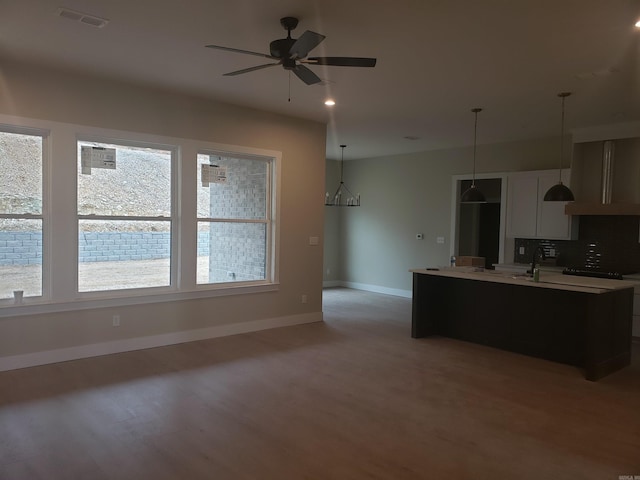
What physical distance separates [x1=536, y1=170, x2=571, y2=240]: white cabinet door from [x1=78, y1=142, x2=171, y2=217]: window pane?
5.08m

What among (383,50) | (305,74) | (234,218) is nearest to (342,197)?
(234,218)

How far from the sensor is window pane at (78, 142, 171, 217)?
4785 millimetres

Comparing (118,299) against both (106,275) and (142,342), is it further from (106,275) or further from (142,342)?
(142,342)

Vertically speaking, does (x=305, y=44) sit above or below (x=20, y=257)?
above

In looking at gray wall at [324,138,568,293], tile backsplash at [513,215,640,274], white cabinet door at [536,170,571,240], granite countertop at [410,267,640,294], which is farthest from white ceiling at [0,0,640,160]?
granite countertop at [410,267,640,294]

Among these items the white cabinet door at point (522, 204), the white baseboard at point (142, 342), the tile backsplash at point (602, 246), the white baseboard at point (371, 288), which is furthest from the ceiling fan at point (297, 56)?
the white baseboard at point (371, 288)

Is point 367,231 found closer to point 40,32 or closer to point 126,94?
point 126,94

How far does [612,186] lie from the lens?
635cm

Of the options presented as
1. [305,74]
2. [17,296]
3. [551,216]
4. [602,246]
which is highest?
[305,74]

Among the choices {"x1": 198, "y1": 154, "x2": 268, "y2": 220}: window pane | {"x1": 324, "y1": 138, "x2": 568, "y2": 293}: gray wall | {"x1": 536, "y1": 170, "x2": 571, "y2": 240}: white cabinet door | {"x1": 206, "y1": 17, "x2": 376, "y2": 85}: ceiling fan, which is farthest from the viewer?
{"x1": 324, "y1": 138, "x2": 568, "y2": 293}: gray wall

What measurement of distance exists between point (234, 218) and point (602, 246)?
5.12 meters

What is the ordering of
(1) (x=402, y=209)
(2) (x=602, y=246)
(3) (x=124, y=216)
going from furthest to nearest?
(1) (x=402, y=209) < (2) (x=602, y=246) < (3) (x=124, y=216)

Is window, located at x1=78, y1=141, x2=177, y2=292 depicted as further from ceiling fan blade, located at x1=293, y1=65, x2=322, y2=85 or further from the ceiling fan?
ceiling fan blade, located at x1=293, y1=65, x2=322, y2=85

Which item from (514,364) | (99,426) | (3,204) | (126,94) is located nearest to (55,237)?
(3,204)
